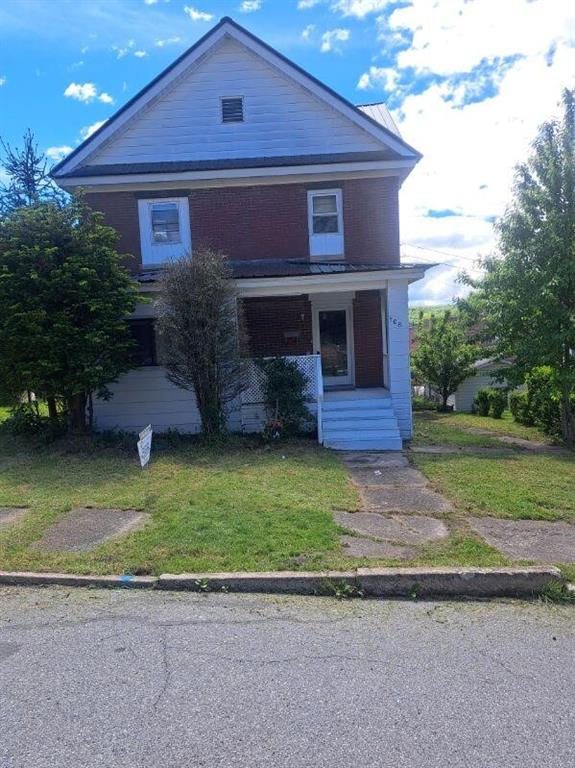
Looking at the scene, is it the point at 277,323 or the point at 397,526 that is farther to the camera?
the point at 277,323

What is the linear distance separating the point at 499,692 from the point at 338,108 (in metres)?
13.2

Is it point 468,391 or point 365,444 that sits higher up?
point 365,444

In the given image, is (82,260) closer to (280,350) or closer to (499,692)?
(280,350)

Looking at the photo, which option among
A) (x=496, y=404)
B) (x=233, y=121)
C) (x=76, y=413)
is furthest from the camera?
(x=496, y=404)

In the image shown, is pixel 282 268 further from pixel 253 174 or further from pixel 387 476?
pixel 387 476

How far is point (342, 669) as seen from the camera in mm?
3160

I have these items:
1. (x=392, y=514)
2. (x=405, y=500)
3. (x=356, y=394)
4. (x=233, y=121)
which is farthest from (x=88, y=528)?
(x=233, y=121)

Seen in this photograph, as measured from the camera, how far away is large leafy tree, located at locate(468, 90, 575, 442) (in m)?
11.4

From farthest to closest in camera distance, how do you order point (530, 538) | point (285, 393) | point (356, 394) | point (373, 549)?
point (356, 394)
point (285, 393)
point (530, 538)
point (373, 549)

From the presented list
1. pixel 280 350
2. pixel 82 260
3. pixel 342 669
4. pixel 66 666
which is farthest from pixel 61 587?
pixel 280 350

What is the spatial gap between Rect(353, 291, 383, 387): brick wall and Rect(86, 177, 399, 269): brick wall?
1186 millimetres

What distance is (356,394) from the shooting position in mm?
12250

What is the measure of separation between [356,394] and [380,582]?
8.15m

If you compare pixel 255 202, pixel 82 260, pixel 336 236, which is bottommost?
pixel 82 260
